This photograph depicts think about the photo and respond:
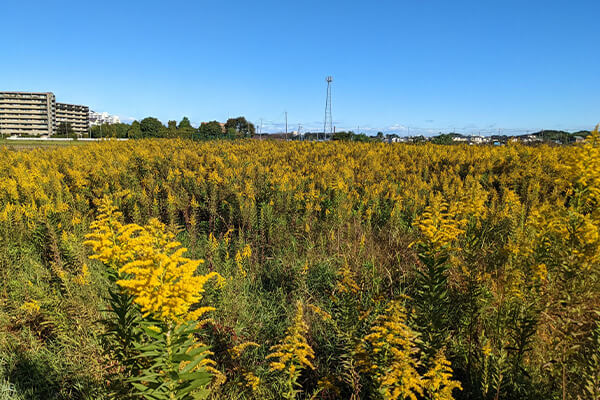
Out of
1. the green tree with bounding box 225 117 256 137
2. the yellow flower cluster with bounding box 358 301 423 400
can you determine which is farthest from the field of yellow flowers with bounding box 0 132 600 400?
the green tree with bounding box 225 117 256 137

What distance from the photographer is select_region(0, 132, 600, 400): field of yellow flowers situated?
1.84 meters

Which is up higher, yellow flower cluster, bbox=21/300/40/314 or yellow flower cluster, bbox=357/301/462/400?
yellow flower cluster, bbox=357/301/462/400

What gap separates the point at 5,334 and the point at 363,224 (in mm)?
4981

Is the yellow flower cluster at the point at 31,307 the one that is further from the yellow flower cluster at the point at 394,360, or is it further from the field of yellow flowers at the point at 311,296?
the yellow flower cluster at the point at 394,360

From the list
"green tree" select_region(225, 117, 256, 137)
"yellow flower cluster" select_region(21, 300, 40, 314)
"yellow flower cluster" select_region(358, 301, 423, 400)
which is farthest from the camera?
"green tree" select_region(225, 117, 256, 137)

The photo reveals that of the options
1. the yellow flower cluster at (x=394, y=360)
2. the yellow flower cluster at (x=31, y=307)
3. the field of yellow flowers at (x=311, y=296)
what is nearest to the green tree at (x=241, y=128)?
the field of yellow flowers at (x=311, y=296)

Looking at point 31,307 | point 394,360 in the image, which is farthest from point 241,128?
point 394,360

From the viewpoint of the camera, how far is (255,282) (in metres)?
4.84

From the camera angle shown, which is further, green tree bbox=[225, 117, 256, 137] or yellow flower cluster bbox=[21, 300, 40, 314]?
green tree bbox=[225, 117, 256, 137]

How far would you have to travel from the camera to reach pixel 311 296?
13.0ft

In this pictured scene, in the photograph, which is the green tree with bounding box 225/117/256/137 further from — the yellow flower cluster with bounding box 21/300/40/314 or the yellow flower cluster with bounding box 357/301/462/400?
the yellow flower cluster with bounding box 357/301/462/400

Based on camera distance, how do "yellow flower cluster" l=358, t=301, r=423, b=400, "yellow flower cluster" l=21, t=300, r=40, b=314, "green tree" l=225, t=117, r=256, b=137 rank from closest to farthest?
1. "yellow flower cluster" l=358, t=301, r=423, b=400
2. "yellow flower cluster" l=21, t=300, r=40, b=314
3. "green tree" l=225, t=117, r=256, b=137

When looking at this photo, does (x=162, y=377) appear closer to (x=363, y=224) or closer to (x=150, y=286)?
(x=150, y=286)

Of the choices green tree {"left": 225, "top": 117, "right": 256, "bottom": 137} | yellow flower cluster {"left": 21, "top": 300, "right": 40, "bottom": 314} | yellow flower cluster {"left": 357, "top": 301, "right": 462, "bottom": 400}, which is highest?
green tree {"left": 225, "top": 117, "right": 256, "bottom": 137}
